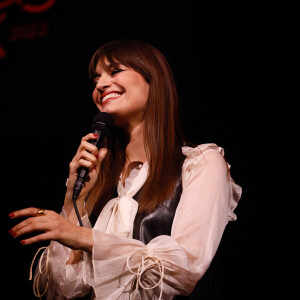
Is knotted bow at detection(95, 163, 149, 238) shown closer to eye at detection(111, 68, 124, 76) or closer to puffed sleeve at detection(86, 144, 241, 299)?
puffed sleeve at detection(86, 144, 241, 299)

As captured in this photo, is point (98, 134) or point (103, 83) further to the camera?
point (103, 83)

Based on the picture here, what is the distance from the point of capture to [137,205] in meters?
1.33

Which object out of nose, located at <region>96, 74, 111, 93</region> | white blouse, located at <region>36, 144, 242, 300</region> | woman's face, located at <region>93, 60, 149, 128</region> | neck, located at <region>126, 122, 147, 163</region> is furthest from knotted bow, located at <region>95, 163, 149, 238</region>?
nose, located at <region>96, 74, 111, 93</region>

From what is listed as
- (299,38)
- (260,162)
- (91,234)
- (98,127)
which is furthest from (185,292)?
(299,38)

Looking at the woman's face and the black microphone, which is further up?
the woman's face

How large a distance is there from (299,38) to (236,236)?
93 centimetres

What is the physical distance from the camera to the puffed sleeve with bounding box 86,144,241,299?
3.31 ft

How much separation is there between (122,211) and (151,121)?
42 cm

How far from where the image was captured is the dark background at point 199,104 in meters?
1.60

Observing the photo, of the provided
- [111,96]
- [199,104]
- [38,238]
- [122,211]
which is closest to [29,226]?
[38,238]

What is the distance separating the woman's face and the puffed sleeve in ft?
1.61

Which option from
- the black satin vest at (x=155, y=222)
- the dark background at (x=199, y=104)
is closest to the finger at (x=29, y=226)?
the black satin vest at (x=155, y=222)

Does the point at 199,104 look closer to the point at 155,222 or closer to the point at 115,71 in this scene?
the point at 115,71

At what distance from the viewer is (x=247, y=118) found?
1696mm
